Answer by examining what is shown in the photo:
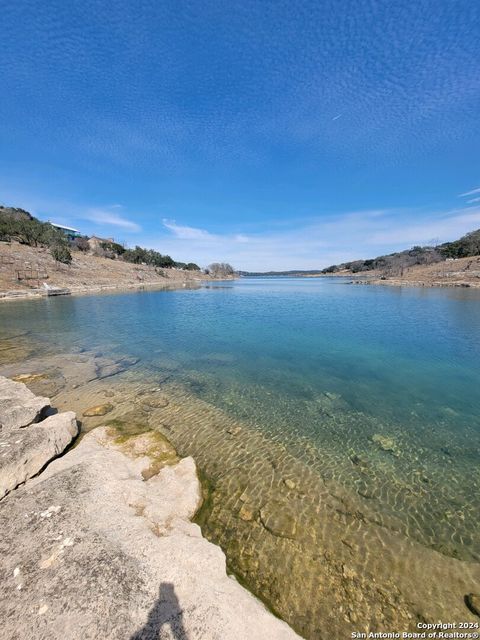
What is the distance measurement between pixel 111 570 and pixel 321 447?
21.0 ft

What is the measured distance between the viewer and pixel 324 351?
1747 centimetres

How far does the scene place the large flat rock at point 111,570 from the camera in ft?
10.3

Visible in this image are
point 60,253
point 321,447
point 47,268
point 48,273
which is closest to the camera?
point 321,447

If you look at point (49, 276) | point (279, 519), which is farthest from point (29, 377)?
point (49, 276)

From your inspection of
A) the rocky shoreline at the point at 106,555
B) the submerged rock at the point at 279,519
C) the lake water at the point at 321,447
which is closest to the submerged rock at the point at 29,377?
the lake water at the point at 321,447

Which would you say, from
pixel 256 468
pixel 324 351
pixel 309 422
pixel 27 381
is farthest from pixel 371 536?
pixel 27 381

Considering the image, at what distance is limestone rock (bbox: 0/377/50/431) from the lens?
7254 mm

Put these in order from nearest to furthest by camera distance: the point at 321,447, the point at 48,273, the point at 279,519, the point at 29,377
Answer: the point at 279,519
the point at 321,447
the point at 29,377
the point at 48,273

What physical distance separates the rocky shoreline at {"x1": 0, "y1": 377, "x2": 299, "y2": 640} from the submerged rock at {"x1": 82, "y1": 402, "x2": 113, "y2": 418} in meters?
2.94

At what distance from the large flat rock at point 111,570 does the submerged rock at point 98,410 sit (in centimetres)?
390

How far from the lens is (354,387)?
1234 centimetres

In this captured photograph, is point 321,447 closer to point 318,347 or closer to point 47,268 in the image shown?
point 318,347

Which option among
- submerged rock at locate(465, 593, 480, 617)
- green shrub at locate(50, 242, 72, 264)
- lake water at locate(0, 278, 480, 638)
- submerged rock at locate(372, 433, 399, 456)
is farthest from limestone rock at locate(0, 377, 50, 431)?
green shrub at locate(50, 242, 72, 264)

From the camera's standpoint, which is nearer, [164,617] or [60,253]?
[164,617]
